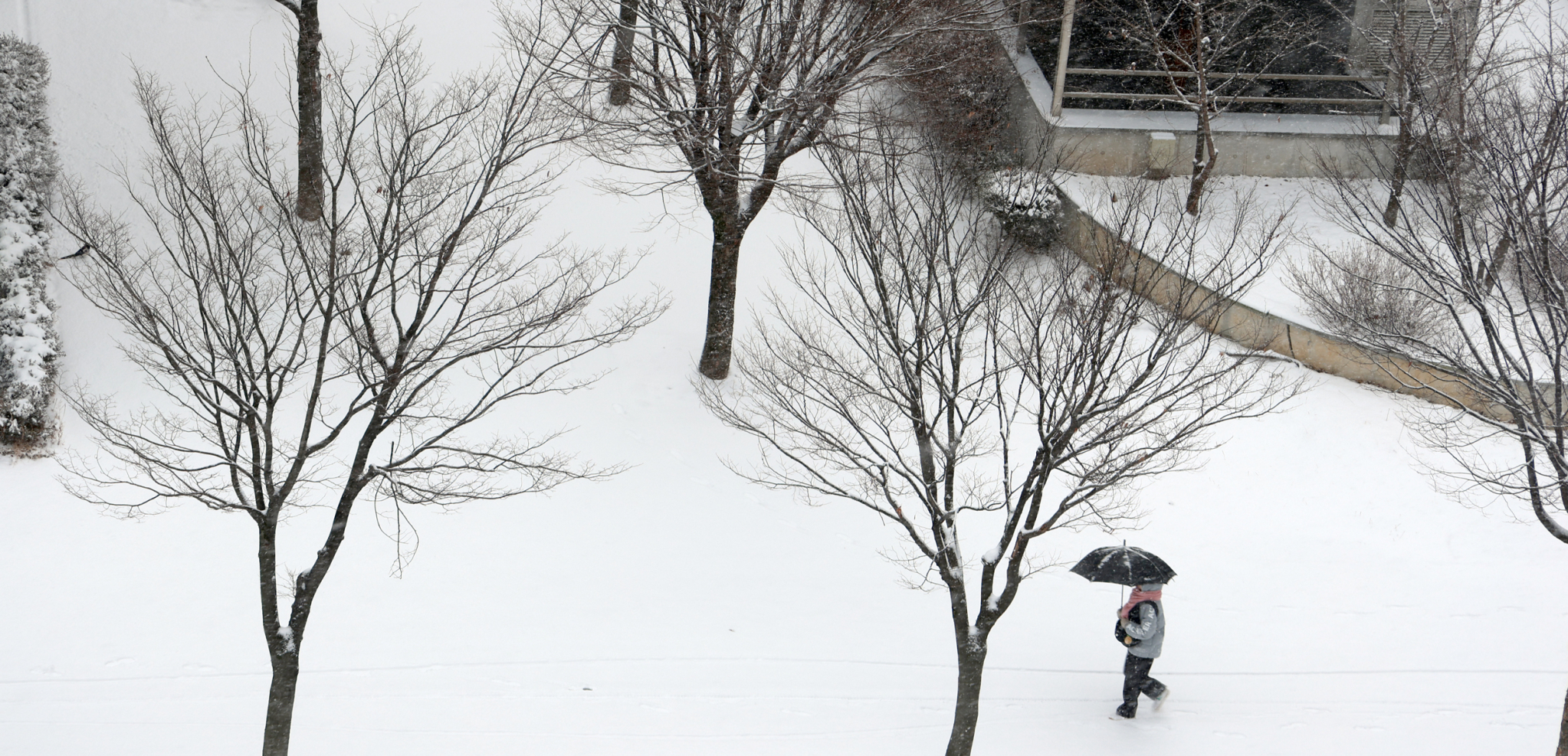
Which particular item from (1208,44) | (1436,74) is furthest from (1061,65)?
(1436,74)

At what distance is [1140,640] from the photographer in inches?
316

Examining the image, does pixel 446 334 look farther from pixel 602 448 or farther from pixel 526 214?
pixel 526 214

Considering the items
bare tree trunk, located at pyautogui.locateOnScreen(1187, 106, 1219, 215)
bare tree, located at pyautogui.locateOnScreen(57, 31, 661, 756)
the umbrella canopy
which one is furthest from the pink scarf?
bare tree trunk, located at pyautogui.locateOnScreen(1187, 106, 1219, 215)

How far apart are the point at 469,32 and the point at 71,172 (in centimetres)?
607

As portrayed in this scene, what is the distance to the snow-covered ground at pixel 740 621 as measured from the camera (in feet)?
26.8

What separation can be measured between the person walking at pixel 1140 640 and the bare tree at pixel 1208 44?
7055 millimetres

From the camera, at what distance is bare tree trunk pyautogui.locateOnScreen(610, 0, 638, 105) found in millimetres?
10383

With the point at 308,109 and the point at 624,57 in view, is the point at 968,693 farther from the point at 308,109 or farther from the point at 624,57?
the point at 308,109

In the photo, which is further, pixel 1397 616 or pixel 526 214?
pixel 526 214

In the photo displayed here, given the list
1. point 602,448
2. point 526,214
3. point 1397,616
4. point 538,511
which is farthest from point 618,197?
point 1397,616

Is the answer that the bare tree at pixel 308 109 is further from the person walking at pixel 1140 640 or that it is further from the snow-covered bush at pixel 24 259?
the person walking at pixel 1140 640

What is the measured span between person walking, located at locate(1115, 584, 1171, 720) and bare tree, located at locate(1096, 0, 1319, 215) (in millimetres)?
7055

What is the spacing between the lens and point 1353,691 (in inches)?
340

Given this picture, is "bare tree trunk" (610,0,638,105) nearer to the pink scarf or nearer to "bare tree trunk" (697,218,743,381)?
"bare tree trunk" (697,218,743,381)
